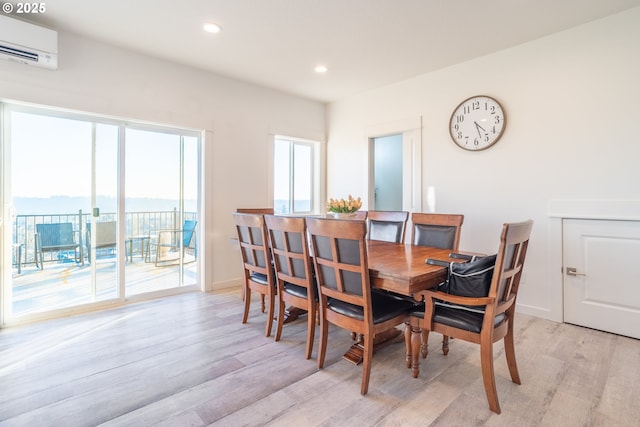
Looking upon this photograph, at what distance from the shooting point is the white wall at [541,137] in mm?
2678

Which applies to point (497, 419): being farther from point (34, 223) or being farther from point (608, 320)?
point (34, 223)

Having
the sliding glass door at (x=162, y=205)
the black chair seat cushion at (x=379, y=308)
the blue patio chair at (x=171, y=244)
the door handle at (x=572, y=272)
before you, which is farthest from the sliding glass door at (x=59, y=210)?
the door handle at (x=572, y=272)

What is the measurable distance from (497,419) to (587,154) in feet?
8.03

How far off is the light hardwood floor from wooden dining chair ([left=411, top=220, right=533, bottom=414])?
0.75 feet

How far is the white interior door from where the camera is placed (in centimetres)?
264

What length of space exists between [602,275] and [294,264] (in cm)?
269

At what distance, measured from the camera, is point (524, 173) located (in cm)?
318

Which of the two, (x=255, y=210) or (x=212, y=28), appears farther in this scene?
(x=255, y=210)

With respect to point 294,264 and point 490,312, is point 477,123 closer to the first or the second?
point 490,312

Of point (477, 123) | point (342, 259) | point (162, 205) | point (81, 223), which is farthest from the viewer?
point (162, 205)

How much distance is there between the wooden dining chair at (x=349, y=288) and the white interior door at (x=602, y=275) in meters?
1.94

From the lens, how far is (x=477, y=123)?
348cm
